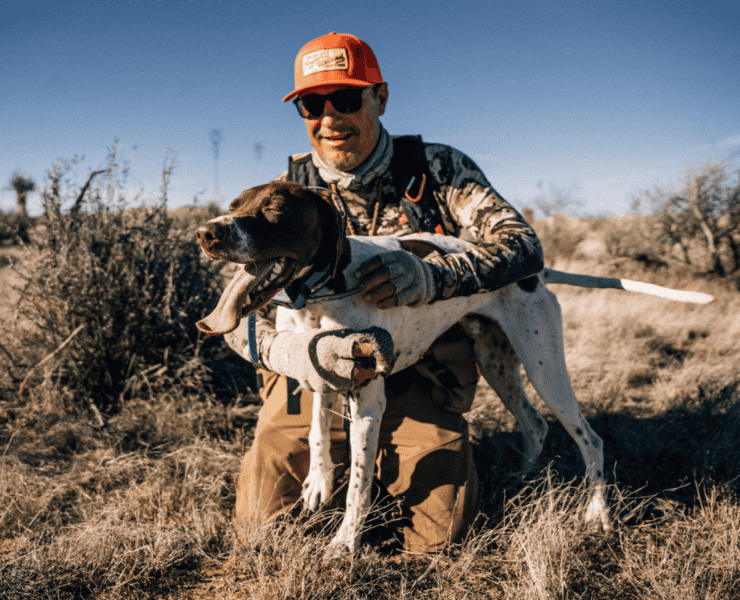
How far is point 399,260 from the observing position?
1844 mm

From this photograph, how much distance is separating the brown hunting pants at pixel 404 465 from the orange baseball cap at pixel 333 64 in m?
1.58

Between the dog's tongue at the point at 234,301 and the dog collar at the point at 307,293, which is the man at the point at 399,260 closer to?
the dog collar at the point at 307,293

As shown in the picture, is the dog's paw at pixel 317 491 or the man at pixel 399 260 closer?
the man at pixel 399 260

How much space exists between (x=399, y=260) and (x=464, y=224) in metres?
0.85

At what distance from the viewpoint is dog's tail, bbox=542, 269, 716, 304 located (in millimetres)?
2252

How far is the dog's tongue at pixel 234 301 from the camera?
148 cm

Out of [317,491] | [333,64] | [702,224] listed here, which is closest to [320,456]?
[317,491]

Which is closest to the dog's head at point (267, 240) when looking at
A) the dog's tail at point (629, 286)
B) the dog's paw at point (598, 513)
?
the dog's tail at point (629, 286)

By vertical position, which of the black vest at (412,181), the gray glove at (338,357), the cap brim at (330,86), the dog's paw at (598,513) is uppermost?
the cap brim at (330,86)

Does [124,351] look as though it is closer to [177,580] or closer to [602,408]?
[177,580]

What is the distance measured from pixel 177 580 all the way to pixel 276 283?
134 centimetres

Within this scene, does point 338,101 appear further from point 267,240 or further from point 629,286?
point 629,286

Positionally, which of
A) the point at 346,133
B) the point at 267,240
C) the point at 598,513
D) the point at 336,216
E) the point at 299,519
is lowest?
the point at 598,513

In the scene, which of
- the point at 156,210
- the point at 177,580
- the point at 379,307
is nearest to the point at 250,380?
the point at 156,210
